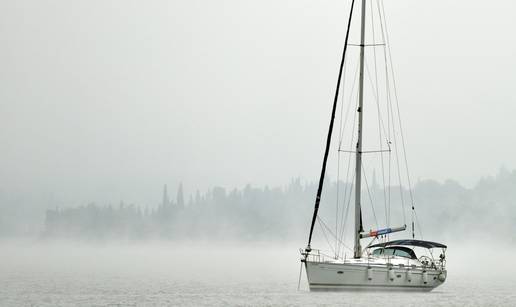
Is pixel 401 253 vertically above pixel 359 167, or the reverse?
pixel 359 167

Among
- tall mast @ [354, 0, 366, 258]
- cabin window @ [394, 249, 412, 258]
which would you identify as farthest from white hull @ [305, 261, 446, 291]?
tall mast @ [354, 0, 366, 258]

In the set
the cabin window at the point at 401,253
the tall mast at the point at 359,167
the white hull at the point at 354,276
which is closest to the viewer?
the white hull at the point at 354,276

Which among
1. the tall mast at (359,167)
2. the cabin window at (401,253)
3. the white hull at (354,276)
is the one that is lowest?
the white hull at (354,276)

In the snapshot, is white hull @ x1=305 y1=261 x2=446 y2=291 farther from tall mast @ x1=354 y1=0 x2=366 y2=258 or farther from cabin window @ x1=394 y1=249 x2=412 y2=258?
tall mast @ x1=354 y1=0 x2=366 y2=258

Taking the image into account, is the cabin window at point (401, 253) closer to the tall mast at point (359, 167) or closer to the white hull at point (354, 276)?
the white hull at point (354, 276)

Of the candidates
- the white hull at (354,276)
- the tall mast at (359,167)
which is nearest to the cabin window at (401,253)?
the white hull at (354,276)

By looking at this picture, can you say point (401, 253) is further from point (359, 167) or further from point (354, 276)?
point (359, 167)

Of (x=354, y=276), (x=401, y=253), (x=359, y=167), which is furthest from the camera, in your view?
(x=401, y=253)

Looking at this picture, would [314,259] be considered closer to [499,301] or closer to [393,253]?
[393,253]

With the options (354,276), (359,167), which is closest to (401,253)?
(354,276)

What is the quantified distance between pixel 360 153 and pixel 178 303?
1880 cm

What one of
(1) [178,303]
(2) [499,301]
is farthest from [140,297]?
(2) [499,301]

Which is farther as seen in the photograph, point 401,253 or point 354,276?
point 401,253

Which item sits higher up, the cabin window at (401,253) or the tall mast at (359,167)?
the tall mast at (359,167)
